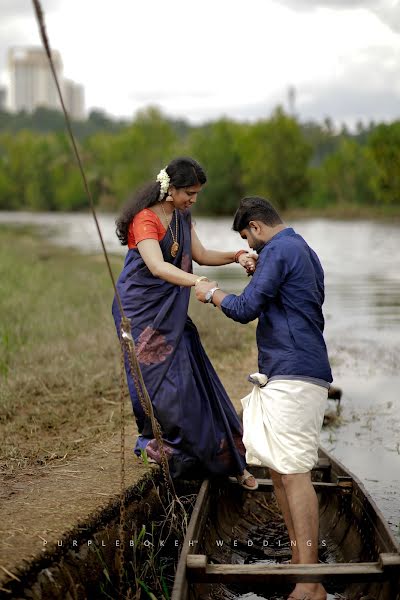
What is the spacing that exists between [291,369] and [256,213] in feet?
2.67

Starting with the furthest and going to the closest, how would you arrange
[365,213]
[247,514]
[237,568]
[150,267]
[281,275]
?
[365,213]
[247,514]
[150,267]
[281,275]
[237,568]

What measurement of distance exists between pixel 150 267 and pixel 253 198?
2.90 feet

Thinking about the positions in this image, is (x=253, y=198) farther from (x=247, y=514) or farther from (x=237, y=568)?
(x=247, y=514)

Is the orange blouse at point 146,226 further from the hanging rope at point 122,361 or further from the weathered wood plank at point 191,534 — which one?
the weathered wood plank at point 191,534

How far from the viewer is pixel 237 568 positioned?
12.3ft

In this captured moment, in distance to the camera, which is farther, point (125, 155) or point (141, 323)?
point (125, 155)

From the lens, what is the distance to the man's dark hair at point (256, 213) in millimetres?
4219

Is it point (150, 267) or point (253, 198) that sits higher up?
point (253, 198)

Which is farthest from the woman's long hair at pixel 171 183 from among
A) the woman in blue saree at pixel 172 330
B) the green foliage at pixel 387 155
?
the green foliage at pixel 387 155

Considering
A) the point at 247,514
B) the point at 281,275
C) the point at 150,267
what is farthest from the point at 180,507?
the point at 281,275

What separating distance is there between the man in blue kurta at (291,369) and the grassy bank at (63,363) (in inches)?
82.8

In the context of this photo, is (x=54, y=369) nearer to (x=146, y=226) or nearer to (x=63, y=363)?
(x=63, y=363)

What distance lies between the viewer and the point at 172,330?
16.7ft

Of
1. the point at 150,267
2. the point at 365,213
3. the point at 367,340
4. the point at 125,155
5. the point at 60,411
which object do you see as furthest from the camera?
the point at 125,155
